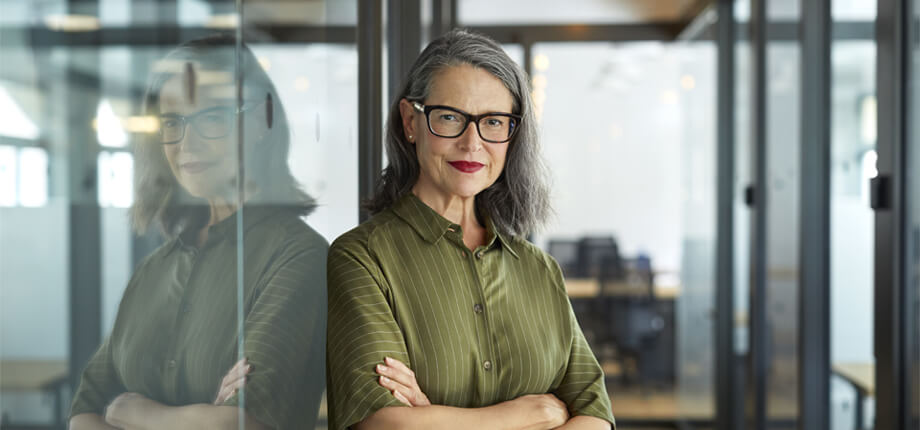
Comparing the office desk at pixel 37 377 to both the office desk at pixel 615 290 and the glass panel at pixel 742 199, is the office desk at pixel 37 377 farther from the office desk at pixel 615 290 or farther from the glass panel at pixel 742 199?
the office desk at pixel 615 290

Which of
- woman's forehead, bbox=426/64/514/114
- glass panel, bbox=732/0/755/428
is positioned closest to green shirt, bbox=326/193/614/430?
woman's forehead, bbox=426/64/514/114

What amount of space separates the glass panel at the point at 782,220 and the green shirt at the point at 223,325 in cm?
246

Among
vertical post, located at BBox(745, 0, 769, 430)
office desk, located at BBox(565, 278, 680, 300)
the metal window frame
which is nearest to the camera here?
vertical post, located at BBox(745, 0, 769, 430)

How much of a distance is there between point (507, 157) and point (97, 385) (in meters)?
1.04

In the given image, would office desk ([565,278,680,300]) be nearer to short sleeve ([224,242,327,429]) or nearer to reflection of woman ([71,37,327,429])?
short sleeve ([224,242,327,429])

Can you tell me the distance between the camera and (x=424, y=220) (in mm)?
1383

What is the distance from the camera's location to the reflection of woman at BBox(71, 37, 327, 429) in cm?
59

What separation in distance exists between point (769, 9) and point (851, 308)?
152 centimetres

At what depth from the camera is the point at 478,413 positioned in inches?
49.5

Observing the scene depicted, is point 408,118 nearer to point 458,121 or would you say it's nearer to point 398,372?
point 458,121

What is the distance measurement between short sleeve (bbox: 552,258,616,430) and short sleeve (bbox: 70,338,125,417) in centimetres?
100

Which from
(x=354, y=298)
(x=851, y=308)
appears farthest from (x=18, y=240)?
(x=851, y=308)

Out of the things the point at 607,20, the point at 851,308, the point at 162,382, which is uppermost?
the point at 607,20

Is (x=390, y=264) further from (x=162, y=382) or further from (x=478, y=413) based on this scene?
(x=162, y=382)
